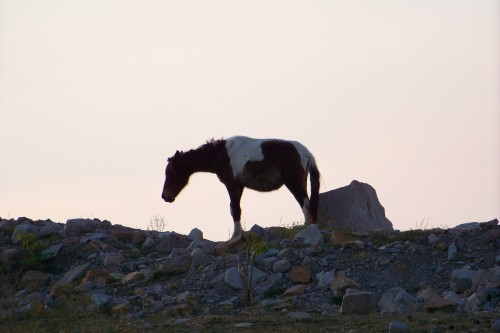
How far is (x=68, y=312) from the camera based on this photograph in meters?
12.5

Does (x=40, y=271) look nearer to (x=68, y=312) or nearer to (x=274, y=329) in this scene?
(x=68, y=312)

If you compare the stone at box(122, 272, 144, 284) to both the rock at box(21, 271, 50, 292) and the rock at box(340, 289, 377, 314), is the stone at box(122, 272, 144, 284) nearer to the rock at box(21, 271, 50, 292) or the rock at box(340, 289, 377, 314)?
the rock at box(21, 271, 50, 292)

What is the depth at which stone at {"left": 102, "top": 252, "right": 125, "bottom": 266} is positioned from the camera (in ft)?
53.7

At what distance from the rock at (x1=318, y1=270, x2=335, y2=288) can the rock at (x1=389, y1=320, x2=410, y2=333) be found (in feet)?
10.9

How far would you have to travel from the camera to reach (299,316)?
11.8 metres

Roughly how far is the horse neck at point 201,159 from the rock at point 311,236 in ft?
13.2

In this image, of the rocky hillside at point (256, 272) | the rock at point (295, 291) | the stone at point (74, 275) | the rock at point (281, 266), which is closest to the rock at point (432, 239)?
the rocky hillside at point (256, 272)

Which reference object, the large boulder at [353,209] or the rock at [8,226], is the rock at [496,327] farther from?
the rock at [8,226]

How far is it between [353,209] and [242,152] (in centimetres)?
225

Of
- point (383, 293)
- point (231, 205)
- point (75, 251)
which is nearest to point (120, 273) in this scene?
point (75, 251)

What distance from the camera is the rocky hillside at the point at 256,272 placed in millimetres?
12977

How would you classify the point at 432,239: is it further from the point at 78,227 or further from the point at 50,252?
the point at 78,227

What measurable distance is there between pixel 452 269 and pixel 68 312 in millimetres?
5322

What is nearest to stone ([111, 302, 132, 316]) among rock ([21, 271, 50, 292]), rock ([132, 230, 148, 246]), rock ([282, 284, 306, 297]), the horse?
rock ([282, 284, 306, 297])
